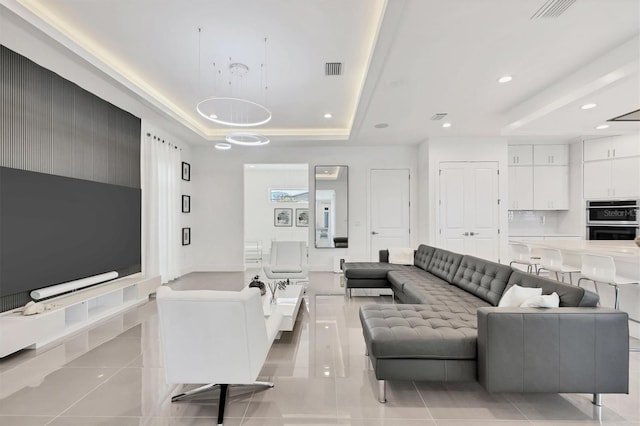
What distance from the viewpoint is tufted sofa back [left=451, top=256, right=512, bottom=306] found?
2.97 metres

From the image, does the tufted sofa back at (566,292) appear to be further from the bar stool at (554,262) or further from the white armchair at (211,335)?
the white armchair at (211,335)

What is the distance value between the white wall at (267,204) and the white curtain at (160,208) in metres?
3.19

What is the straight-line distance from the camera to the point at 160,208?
5895 mm

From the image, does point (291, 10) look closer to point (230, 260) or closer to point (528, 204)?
point (230, 260)

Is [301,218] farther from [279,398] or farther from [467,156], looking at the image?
[279,398]

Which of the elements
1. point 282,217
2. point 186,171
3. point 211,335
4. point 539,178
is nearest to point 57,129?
point 186,171

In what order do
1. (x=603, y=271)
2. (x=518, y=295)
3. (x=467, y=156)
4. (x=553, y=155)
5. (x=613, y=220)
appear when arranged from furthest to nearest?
(x=553, y=155) → (x=467, y=156) → (x=613, y=220) → (x=603, y=271) → (x=518, y=295)

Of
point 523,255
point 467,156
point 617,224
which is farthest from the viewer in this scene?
point 467,156

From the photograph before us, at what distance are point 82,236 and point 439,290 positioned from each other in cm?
439

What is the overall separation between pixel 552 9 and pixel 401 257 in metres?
3.83

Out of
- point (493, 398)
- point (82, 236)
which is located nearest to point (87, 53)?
point (82, 236)

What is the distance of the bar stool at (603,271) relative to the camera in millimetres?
3150

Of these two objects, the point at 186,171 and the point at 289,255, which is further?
the point at 186,171

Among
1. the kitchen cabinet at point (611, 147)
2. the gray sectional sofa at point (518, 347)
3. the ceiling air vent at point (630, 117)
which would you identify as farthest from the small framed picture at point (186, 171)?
the kitchen cabinet at point (611, 147)
